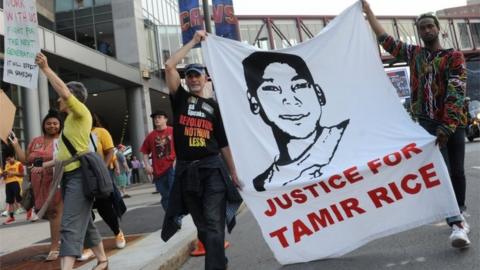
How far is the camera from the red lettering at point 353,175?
399 cm

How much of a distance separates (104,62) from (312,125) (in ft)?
64.5

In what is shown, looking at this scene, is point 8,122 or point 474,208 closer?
point 8,122

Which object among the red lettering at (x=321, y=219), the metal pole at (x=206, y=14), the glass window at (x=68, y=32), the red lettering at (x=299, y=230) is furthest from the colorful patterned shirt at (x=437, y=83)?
the glass window at (x=68, y=32)

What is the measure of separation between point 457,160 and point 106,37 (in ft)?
85.3

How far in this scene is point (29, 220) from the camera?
11.3m

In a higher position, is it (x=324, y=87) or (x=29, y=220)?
(x=324, y=87)

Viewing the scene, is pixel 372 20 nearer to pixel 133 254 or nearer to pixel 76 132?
pixel 76 132

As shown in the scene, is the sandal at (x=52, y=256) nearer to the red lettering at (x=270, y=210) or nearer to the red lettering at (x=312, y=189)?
the red lettering at (x=270, y=210)

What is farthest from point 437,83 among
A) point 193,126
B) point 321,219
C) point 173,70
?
point 173,70

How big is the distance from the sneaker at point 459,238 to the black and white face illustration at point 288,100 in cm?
137

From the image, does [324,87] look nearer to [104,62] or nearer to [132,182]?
[104,62]

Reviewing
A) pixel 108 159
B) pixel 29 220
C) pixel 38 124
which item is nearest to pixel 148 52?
pixel 38 124

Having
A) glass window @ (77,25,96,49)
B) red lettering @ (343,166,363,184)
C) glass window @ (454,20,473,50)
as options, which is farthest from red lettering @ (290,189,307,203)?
glass window @ (454,20,473,50)

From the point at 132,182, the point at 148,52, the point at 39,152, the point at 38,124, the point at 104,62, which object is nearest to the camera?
the point at 39,152
